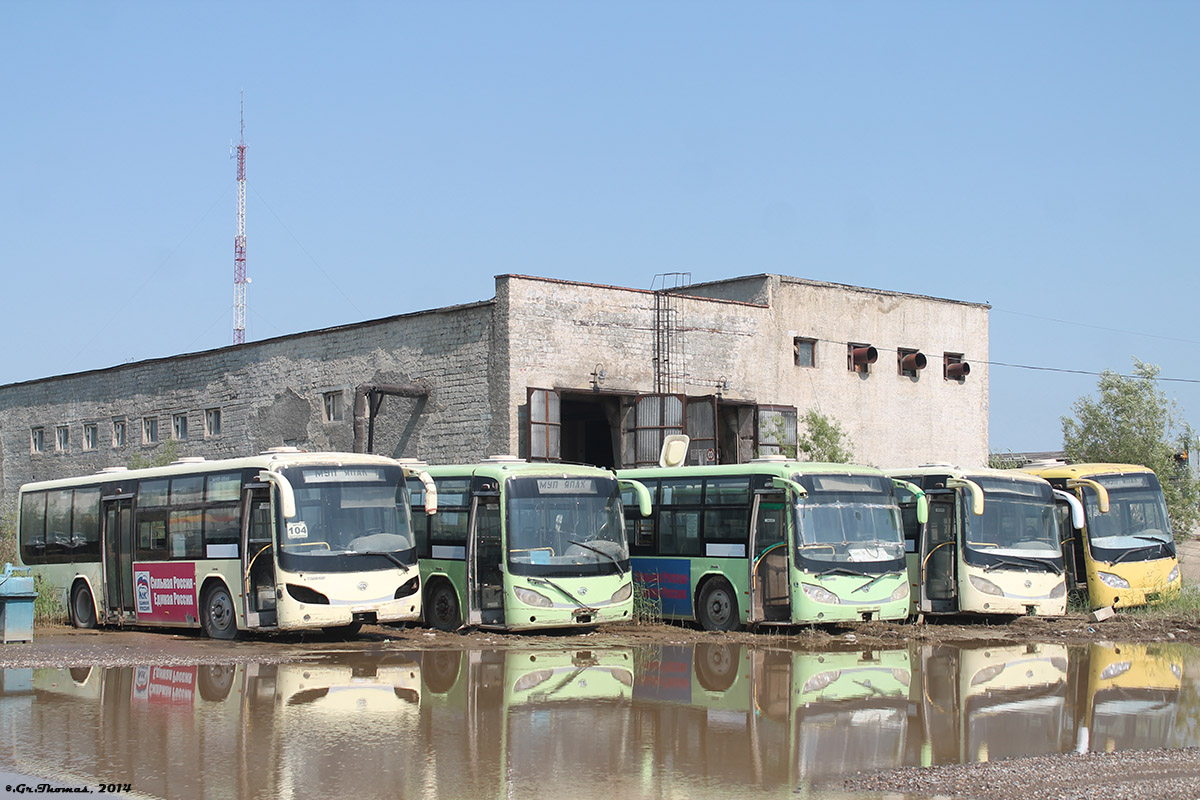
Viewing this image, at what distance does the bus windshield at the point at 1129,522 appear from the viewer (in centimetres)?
2267

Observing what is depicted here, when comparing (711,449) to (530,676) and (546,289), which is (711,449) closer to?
(546,289)

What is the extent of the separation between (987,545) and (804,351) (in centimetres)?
1597

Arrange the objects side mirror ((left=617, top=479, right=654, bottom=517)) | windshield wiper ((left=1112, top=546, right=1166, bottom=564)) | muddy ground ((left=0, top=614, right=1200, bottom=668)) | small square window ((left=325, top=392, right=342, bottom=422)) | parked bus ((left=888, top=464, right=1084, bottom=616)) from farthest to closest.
Result: 1. small square window ((left=325, top=392, right=342, bottom=422))
2. windshield wiper ((left=1112, top=546, right=1166, bottom=564))
3. parked bus ((left=888, top=464, right=1084, bottom=616))
4. side mirror ((left=617, top=479, right=654, bottom=517))
5. muddy ground ((left=0, top=614, right=1200, bottom=668))

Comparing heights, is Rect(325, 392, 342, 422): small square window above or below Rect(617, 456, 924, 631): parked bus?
above

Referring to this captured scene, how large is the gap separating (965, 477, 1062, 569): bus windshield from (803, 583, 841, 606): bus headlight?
3.08m

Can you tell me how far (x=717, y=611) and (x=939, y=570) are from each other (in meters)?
3.87

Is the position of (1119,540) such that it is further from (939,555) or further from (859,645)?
(859,645)

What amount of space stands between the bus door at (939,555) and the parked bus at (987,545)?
15 mm

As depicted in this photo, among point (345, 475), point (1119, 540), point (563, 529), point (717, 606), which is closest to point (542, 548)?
point (563, 529)

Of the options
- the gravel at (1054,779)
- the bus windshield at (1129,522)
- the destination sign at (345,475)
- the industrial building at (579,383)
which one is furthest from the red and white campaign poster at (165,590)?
the bus windshield at (1129,522)

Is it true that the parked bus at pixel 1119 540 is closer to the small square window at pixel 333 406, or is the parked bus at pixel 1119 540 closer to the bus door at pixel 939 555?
the bus door at pixel 939 555

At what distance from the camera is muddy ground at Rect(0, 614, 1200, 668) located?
53.6 feet

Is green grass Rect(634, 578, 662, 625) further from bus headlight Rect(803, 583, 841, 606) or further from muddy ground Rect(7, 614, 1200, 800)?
bus headlight Rect(803, 583, 841, 606)

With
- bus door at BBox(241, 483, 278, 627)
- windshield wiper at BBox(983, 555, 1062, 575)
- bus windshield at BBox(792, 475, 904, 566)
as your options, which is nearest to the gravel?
bus windshield at BBox(792, 475, 904, 566)
